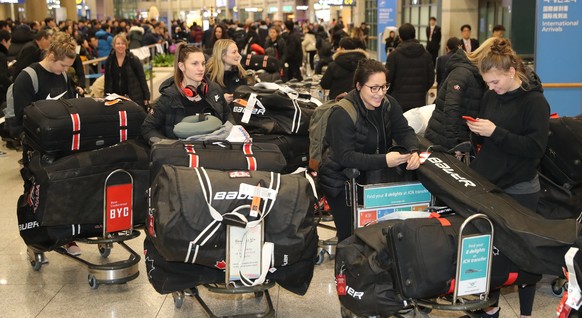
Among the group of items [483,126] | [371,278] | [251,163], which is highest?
[483,126]

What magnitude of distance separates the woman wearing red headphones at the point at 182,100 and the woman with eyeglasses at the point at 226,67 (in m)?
1.68

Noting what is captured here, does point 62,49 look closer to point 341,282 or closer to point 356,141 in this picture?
point 356,141

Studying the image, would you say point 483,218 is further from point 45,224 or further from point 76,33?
point 76,33

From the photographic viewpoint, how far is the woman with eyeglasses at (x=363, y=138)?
170 inches

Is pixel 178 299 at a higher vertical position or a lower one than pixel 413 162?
lower

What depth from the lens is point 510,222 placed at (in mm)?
3609

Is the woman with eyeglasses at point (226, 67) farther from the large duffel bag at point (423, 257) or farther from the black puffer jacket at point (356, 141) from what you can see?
the large duffel bag at point (423, 257)

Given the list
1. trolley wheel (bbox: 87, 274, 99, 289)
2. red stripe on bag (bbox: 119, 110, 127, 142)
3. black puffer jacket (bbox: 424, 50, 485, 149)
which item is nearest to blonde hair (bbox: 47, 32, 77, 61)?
red stripe on bag (bbox: 119, 110, 127, 142)

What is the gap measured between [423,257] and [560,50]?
5.55 m

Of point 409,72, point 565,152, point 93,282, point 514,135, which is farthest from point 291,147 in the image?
point 409,72

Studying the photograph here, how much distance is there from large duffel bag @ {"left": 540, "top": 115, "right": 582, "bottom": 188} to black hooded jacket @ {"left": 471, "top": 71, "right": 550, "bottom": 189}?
781 mm

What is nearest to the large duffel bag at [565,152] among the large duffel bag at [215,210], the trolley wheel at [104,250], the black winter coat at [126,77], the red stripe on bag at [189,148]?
the large duffel bag at [215,210]

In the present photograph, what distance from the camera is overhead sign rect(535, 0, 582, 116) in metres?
8.24

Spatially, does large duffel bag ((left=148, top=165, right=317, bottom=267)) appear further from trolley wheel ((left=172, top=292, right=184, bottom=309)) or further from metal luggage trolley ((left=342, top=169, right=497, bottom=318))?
trolley wheel ((left=172, top=292, right=184, bottom=309))
